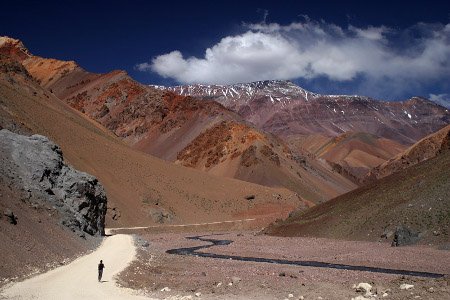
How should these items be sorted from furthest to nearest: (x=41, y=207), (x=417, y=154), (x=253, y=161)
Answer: (x=417, y=154) < (x=253, y=161) < (x=41, y=207)

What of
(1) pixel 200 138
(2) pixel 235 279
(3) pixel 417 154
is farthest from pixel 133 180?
(3) pixel 417 154

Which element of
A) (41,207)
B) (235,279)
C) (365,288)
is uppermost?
(41,207)

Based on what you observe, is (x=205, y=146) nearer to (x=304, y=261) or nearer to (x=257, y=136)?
(x=257, y=136)

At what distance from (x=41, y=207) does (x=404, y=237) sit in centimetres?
3098

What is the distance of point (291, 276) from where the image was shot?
89.1 ft

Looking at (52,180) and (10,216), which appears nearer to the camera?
(10,216)

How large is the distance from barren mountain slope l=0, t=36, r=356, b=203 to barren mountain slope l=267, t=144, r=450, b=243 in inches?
2352

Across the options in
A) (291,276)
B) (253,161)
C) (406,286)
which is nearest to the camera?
(406,286)

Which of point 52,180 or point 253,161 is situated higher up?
point 253,161

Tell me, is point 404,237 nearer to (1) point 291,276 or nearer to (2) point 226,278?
(1) point 291,276

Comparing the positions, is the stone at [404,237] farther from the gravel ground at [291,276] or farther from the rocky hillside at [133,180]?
the rocky hillside at [133,180]

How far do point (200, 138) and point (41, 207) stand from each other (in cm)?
11532

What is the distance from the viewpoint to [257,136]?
5576 inches

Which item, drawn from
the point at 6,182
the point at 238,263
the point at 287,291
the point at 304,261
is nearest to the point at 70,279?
the point at 287,291
